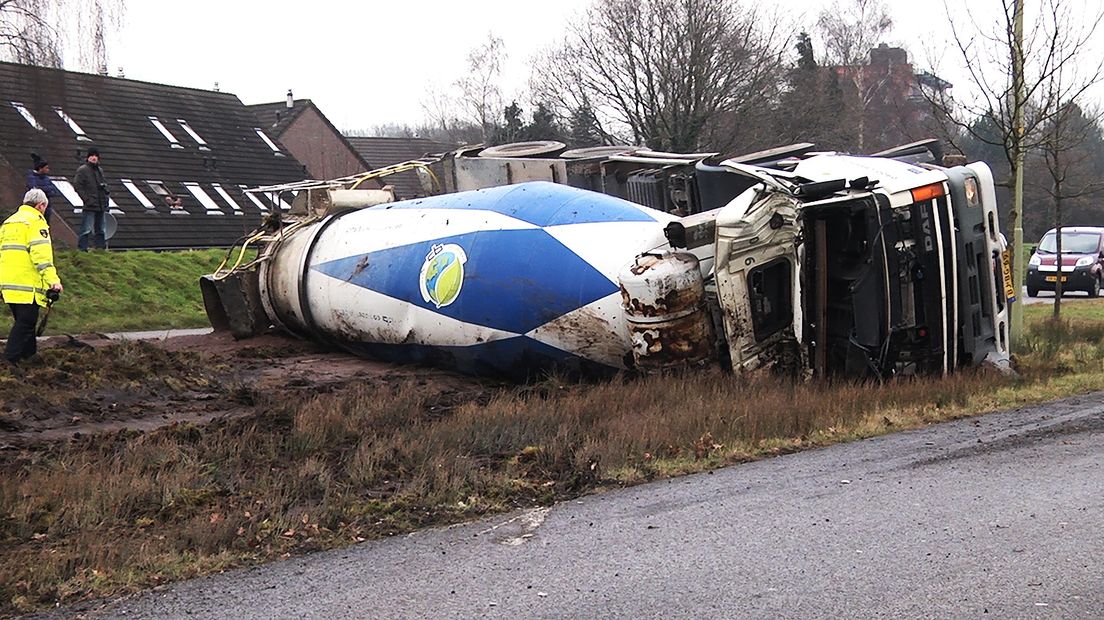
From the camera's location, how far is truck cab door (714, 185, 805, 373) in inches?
374

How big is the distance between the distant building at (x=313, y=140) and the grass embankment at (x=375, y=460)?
3557cm

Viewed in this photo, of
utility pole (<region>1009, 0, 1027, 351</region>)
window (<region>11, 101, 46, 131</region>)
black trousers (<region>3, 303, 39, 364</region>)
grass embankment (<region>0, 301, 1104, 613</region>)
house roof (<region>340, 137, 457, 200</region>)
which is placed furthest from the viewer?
house roof (<region>340, 137, 457, 200</region>)

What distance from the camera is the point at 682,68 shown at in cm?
3403

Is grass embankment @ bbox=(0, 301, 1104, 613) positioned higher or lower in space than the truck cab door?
lower

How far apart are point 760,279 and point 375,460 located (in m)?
3.81

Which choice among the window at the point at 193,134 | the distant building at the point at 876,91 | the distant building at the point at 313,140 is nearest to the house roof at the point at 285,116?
the distant building at the point at 313,140

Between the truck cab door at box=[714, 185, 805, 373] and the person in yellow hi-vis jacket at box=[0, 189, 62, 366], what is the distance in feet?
19.5

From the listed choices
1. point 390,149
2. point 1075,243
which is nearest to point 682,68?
point 1075,243

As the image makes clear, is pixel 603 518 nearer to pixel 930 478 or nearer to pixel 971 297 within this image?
pixel 930 478

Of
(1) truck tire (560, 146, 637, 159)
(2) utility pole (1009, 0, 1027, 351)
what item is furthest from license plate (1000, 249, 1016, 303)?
(1) truck tire (560, 146, 637, 159)

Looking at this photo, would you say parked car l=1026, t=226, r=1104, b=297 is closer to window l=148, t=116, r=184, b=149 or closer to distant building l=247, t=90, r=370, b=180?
window l=148, t=116, r=184, b=149

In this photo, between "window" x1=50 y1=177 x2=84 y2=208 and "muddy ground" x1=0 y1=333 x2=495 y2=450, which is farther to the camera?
"window" x1=50 y1=177 x2=84 y2=208

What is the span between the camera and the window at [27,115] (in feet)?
97.6

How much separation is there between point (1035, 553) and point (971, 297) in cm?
527
